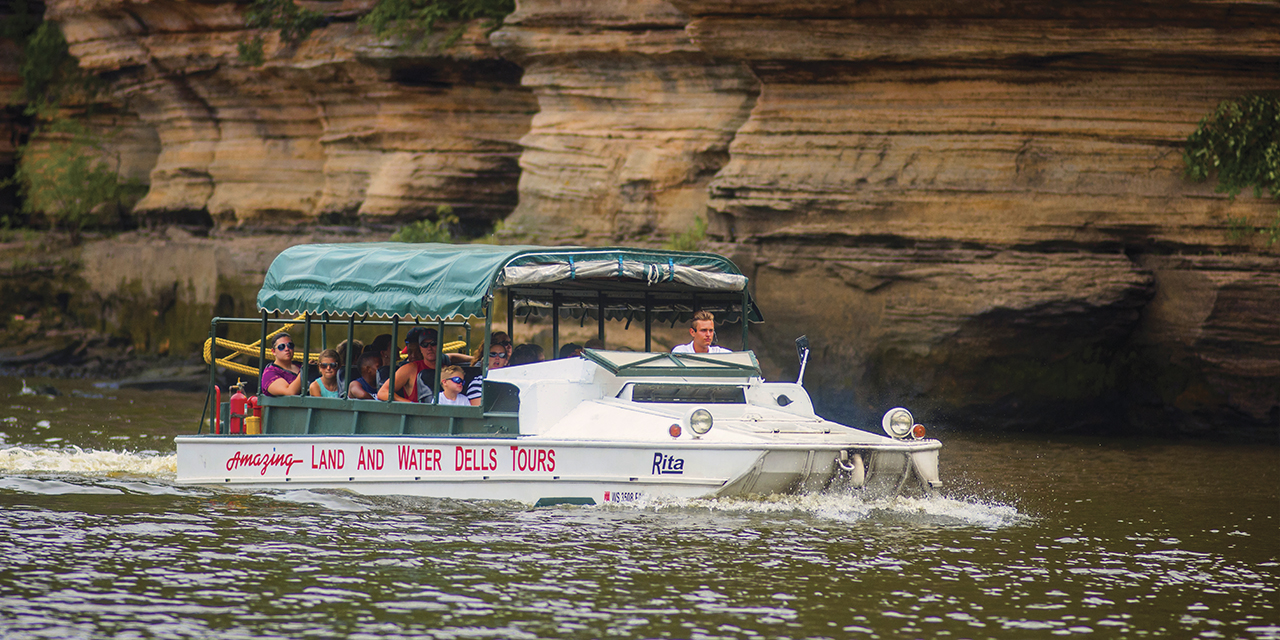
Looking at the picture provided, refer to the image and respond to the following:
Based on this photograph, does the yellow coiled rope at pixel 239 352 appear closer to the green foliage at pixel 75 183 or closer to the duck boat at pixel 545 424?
the duck boat at pixel 545 424

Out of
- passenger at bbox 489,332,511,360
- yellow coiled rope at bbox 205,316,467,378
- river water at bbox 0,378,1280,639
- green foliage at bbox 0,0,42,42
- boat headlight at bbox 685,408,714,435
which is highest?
green foliage at bbox 0,0,42,42

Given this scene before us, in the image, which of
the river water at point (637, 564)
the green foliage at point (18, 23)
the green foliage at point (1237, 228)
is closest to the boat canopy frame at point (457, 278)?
the river water at point (637, 564)

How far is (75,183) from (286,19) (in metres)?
6.92

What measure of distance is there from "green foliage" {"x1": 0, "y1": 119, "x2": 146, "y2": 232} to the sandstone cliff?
1223 centimetres

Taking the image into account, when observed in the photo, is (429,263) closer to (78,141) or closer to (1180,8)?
(1180,8)

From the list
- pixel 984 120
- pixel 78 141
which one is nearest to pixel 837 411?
pixel 984 120

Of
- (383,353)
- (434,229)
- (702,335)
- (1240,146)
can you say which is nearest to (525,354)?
(383,353)

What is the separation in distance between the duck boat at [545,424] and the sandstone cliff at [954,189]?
5.98 m

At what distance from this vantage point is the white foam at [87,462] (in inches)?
514

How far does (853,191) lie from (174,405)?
34.0 ft

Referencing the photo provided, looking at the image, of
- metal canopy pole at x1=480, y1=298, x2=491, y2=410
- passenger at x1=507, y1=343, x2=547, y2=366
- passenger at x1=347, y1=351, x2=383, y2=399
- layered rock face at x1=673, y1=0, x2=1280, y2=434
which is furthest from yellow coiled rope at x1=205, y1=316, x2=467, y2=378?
layered rock face at x1=673, y1=0, x2=1280, y2=434

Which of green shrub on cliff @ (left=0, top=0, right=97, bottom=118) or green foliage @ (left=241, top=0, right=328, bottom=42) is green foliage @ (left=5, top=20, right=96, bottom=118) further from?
green foliage @ (left=241, top=0, right=328, bottom=42)

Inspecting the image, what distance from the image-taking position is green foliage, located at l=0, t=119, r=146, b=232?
29500 millimetres

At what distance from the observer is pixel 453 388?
11430 mm
